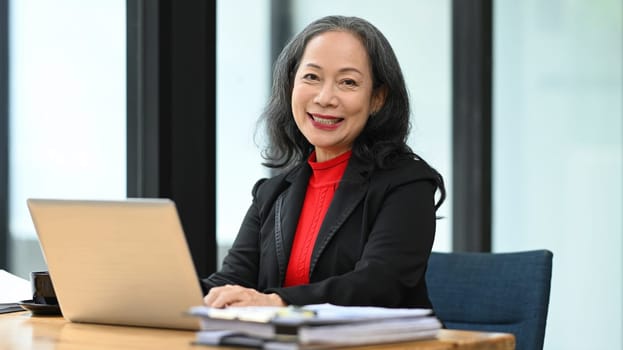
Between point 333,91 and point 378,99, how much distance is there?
132 millimetres

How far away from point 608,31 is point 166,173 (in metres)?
2.15

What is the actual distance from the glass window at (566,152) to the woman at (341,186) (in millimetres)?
2069

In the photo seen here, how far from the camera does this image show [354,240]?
1.94 metres

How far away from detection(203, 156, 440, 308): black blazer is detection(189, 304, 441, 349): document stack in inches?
12.7

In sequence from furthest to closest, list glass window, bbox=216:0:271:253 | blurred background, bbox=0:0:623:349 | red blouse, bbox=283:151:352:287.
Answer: blurred background, bbox=0:0:623:349, glass window, bbox=216:0:271:253, red blouse, bbox=283:151:352:287

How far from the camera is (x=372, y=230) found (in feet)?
6.27

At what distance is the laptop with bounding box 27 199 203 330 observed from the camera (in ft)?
4.94

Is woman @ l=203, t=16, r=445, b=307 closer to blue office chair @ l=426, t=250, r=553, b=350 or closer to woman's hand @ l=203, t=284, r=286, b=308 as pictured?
woman's hand @ l=203, t=284, r=286, b=308

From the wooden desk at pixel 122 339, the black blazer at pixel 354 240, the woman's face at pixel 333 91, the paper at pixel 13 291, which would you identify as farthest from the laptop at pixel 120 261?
the woman's face at pixel 333 91

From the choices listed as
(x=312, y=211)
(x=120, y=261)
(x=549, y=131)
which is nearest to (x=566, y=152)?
(x=549, y=131)

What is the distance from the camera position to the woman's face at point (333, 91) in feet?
6.66

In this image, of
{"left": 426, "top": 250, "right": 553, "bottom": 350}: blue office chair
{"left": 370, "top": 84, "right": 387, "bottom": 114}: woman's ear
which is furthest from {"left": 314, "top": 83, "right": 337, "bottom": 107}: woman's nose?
{"left": 426, "top": 250, "right": 553, "bottom": 350}: blue office chair

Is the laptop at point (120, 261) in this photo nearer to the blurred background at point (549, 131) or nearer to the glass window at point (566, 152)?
the blurred background at point (549, 131)

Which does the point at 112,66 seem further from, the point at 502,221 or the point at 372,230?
the point at 502,221
